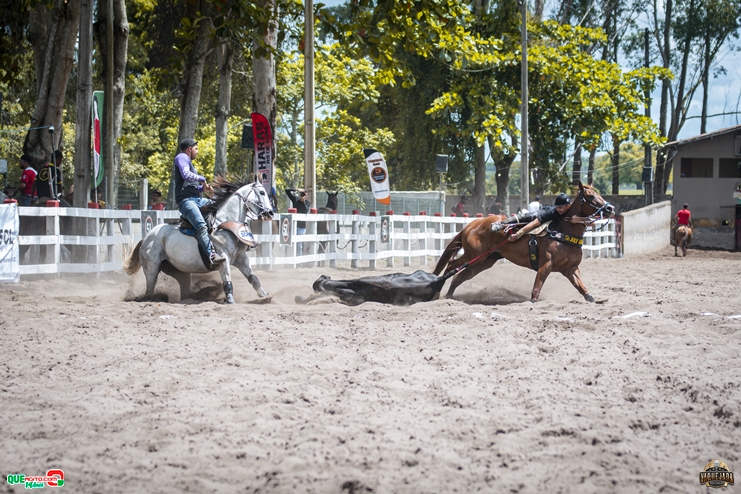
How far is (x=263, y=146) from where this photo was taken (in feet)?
53.8

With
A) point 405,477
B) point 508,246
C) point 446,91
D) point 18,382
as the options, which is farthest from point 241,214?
point 446,91

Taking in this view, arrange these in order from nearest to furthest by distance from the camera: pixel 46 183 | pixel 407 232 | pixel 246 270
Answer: pixel 246 270 → pixel 46 183 → pixel 407 232

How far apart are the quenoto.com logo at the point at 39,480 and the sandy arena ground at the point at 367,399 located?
5cm

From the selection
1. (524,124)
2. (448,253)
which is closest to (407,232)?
(524,124)

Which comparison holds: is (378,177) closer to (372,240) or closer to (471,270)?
(372,240)

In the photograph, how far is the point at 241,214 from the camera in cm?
1071

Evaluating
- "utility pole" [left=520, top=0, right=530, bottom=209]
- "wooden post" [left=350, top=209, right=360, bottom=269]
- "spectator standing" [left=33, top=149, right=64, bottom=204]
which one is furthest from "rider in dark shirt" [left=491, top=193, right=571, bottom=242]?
"utility pole" [left=520, top=0, right=530, bottom=209]

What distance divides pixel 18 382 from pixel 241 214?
524 cm

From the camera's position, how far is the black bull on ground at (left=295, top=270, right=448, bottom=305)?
34.3 feet

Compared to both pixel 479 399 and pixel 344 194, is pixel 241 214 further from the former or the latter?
pixel 344 194

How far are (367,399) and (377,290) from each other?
17.3 ft

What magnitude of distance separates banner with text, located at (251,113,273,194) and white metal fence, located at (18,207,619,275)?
1.01m

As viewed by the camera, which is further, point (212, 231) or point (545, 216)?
point (545, 216)

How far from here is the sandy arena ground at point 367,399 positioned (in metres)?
3.97
